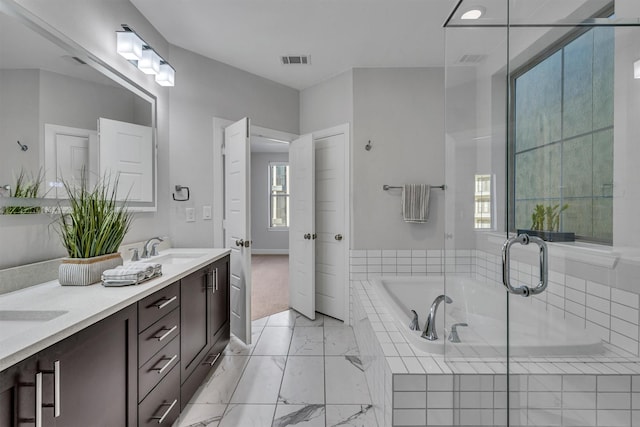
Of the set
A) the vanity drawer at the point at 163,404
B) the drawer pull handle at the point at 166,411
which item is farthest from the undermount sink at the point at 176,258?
the drawer pull handle at the point at 166,411

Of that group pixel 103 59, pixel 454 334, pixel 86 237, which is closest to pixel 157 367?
pixel 86 237

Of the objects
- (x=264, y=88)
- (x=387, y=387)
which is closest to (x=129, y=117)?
(x=264, y=88)

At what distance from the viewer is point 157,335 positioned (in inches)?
57.7

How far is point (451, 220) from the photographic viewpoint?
5.03 ft

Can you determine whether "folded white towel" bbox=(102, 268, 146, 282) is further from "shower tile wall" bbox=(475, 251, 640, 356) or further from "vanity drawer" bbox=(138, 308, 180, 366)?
"shower tile wall" bbox=(475, 251, 640, 356)

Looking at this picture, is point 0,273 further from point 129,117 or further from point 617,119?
point 617,119

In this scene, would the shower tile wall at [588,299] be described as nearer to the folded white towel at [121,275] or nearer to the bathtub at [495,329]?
the bathtub at [495,329]

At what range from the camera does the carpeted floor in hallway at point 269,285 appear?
3.62m

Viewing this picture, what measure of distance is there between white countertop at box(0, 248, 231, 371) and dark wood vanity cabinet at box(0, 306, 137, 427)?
0.03 metres

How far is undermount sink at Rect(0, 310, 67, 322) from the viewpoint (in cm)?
106

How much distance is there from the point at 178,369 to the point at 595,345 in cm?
182

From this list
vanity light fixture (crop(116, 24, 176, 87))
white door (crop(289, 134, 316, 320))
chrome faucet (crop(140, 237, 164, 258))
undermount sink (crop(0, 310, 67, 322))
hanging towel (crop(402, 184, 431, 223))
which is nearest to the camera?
undermount sink (crop(0, 310, 67, 322))

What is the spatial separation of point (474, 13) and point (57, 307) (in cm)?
195

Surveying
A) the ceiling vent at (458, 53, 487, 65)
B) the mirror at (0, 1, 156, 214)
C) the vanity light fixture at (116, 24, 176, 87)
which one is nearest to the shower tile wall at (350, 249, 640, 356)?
the ceiling vent at (458, 53, 487, 65)
